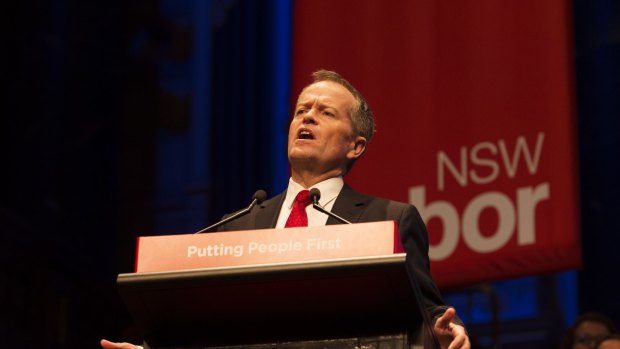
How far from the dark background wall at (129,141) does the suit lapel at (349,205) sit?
2458mm

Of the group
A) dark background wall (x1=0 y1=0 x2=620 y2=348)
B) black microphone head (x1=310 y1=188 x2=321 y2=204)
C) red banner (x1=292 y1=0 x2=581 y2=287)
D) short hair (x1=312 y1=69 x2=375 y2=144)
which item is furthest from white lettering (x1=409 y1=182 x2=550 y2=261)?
black microphone head (x1=310 y1=188 x2=321 y2=204)

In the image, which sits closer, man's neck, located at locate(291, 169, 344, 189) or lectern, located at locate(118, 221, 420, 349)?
lectern, located at locate(118, 221, 420, 349)

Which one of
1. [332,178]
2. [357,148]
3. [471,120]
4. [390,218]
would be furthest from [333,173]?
[471,120]

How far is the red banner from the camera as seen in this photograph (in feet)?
13.7

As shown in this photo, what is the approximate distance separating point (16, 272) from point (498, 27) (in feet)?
7.31

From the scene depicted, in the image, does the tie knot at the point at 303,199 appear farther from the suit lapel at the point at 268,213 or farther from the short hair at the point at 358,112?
the short hair at the point at 358,112

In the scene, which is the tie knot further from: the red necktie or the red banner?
the red banner

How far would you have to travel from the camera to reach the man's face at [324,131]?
8.69 feet

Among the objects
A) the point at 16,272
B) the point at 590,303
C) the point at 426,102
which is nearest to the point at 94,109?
the point at 16,272

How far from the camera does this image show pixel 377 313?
1.98m

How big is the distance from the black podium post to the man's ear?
30.9 inches

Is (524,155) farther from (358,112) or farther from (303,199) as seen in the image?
(303,199)

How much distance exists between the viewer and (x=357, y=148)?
2787 millimetres

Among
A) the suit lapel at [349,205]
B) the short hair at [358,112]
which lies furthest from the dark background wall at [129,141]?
the suit lapel at [349,205]
